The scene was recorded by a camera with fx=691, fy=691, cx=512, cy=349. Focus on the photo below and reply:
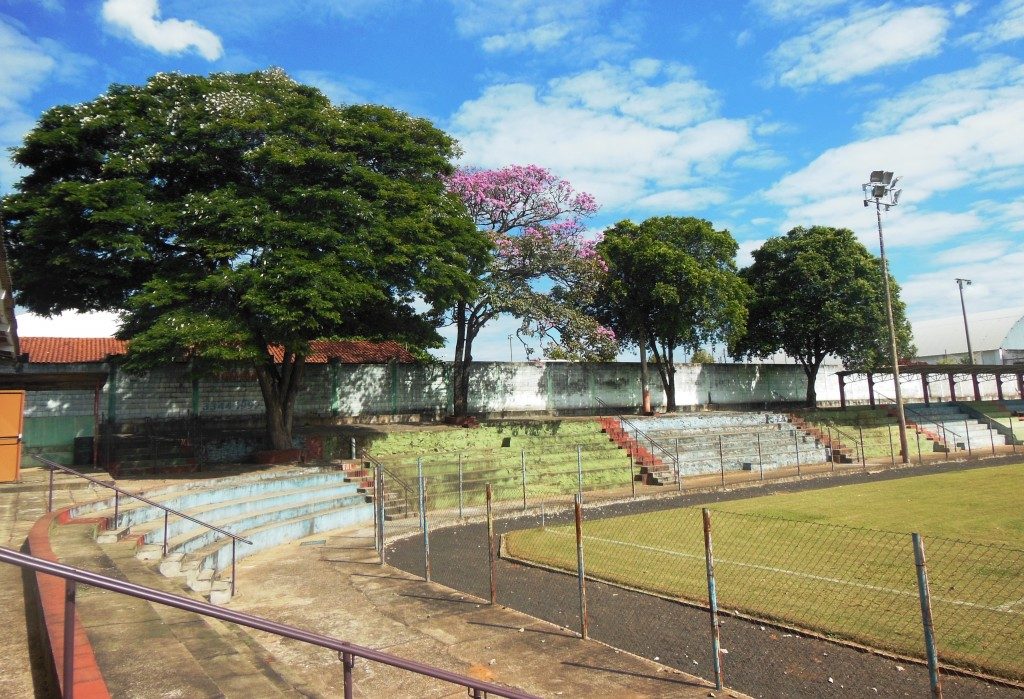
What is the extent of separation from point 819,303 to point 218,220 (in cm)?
3251

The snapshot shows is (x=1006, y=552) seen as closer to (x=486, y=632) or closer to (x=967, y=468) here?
(x=486, y=632)

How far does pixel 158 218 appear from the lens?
17.2m

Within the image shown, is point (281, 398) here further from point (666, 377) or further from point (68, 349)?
point (666, 377)

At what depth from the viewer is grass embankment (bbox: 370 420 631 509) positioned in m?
20.1

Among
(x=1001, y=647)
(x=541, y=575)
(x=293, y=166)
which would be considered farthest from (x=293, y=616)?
(x=293, y=166)

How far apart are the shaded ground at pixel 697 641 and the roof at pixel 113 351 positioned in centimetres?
1823

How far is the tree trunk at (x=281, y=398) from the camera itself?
70.4 feet

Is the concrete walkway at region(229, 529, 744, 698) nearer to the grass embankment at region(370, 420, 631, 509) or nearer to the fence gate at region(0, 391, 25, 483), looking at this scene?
the fence gate at region(0, 391, 25, 483)

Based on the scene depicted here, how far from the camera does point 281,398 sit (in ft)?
71.5

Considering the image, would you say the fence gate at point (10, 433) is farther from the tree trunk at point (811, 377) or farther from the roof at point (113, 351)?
the tree trunk at point (811, 377)

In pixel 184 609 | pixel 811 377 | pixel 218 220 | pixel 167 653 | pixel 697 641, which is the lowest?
pixel 697 641

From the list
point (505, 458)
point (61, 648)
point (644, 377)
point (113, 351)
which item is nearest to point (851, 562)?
point (61, 648)

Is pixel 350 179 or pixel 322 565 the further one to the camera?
pixel 350 179

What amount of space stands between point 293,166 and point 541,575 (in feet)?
41.6
